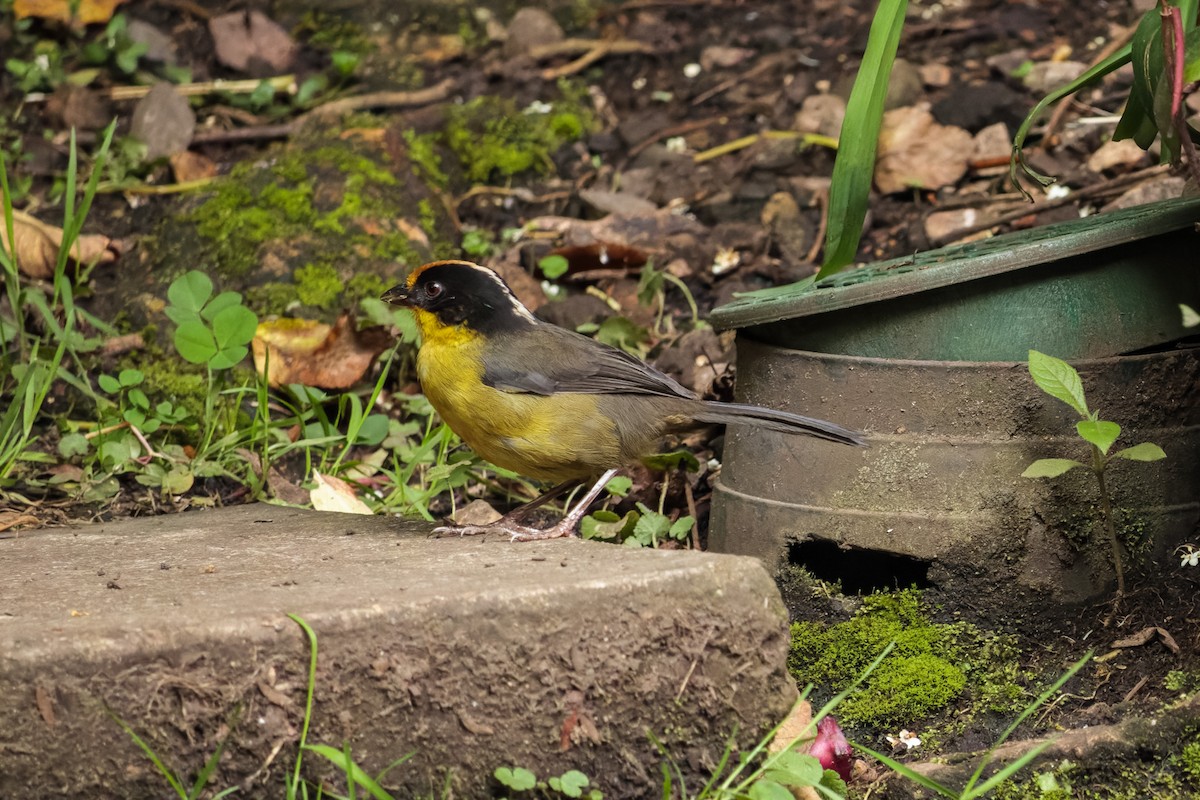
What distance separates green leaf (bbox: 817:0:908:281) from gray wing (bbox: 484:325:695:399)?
625mm

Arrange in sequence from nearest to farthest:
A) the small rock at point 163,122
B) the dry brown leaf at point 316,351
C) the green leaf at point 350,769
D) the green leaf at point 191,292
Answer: the green leaf at point 350,769
the green leaf at point 191,292
the dry brown leaf at point 316,351
the small rock at point 163,122

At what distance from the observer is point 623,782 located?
116 inches

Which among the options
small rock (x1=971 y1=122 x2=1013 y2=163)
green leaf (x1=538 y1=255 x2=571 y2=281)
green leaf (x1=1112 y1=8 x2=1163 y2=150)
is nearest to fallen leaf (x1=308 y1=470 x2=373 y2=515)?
green leaf (x1=538 y1=255 x2=571 y2=281)

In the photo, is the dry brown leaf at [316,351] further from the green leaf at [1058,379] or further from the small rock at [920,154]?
the green leaf at [1058,379]

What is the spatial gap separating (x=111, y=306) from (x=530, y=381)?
2.63m

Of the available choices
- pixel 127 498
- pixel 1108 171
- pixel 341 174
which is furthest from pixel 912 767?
pixel 341 174

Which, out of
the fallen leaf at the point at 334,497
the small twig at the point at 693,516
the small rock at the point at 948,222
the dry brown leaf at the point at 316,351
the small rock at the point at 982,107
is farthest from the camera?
the small rock at the point at 982,107

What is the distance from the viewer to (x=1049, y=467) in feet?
11.3

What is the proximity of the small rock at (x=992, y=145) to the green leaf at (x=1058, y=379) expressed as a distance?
3011 millimetres

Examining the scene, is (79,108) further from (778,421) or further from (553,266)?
(778,421)

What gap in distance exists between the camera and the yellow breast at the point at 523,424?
13.3 ft

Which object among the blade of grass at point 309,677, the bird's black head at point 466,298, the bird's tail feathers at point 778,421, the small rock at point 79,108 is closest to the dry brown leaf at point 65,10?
the small rock at point 79,108

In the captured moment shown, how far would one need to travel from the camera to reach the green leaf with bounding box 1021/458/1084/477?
11.2 feet

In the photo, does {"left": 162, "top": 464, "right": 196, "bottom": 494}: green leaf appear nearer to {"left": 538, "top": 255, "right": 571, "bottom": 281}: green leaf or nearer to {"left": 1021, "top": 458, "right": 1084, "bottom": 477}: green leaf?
{"left": 538, "top": 255, "right": 571, "bottom": 281}: green leaf
